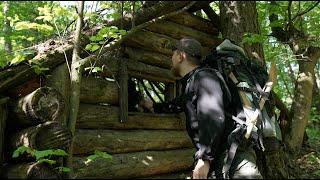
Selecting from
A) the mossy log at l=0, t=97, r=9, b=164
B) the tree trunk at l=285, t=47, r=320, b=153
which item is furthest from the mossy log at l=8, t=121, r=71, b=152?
the tree trunk at l=285, t=47, r=320, b=153

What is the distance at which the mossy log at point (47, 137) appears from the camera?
14.2 ft

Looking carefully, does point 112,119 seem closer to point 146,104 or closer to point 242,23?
point 146,104

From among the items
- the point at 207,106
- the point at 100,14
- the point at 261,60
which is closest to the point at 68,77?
the point at 100,14

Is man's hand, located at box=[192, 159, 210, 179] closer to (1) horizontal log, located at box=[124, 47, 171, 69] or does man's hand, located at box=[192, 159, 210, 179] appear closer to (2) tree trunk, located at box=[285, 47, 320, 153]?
(1) horizontal log, located at box=[124, 47, 171, 69]

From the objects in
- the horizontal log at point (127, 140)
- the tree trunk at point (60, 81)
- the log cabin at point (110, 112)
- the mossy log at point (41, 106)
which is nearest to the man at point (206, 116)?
the log cabin at point (110, 112)

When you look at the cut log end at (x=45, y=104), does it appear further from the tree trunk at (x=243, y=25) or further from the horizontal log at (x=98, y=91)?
the tree trunk at (x=243, y=25)

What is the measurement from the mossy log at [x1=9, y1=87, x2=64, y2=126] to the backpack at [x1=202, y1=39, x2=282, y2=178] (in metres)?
1.82

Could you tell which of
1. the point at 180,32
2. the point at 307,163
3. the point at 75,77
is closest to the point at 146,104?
the point at 180,32

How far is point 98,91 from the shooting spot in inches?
238

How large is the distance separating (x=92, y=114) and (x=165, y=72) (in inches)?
81.5

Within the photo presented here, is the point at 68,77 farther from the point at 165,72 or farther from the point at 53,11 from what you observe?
the point at 165,72

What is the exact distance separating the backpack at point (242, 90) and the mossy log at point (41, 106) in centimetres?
182

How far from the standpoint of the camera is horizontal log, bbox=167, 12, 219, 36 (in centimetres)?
781

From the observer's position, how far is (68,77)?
541cm
